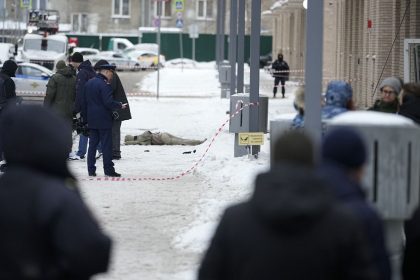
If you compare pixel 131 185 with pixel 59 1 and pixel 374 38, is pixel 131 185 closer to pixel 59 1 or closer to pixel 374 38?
pixel 374 38

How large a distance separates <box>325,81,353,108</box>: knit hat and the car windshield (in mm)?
45602

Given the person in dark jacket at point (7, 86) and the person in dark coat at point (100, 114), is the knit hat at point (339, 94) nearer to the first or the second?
the person in dark coat at point (100, 114)

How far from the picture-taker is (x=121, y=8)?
3844 inches

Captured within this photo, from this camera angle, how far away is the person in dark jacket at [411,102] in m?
11.1

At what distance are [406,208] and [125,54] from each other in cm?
7142

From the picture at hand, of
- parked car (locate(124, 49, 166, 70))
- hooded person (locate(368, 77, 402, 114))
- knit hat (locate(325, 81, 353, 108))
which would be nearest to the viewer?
knit hat (locate(325, 81, 353, 108))

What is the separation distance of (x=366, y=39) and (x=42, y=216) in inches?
1052

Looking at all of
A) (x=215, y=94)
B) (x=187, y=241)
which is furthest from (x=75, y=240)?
(x=215, y=94)

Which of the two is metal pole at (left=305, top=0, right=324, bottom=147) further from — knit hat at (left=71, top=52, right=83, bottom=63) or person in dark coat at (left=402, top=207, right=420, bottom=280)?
knit hat at (left=71, top=52, right=83, bottom=63)

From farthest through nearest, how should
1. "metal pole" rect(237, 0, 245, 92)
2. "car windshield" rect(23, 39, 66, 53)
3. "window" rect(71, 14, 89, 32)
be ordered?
"window" rect(71, 14, 89, 32), "car windshield" rect(23, 39, 66, 53), "metal pole" rect(237, 0, 245, 92)

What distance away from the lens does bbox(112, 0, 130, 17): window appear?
97188 millimetres

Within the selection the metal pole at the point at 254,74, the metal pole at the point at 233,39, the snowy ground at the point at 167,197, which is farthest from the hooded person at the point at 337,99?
the metal pole at the point at 233,39

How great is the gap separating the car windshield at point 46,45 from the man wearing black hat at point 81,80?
33.7 metres

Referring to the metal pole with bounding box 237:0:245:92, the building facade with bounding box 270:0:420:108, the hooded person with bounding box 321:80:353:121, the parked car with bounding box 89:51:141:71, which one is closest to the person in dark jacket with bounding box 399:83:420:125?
the hooded person with bounding box 321:80:353:121
